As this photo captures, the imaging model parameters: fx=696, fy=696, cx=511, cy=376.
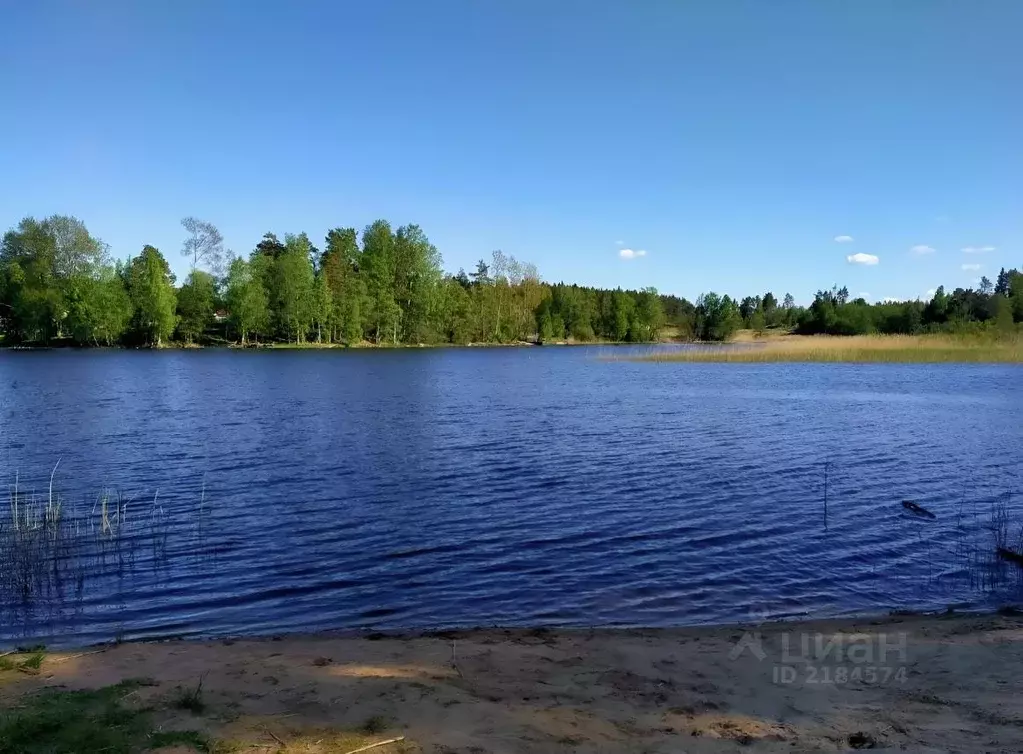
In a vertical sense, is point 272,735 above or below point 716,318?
below

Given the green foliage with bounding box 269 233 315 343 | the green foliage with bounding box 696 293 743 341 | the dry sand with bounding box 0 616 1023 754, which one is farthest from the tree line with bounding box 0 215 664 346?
the dry sand with bounding box 0 616 1023 754

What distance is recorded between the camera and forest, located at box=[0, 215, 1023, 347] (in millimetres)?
84500

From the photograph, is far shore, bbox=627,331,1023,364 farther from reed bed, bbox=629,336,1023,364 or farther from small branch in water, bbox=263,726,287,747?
small branch in water, bbox=263,726,287,747

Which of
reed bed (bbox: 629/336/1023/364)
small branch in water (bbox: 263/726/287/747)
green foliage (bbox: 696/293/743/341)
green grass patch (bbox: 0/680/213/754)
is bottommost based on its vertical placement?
small branch in water (bbox: 263/726/287/747)

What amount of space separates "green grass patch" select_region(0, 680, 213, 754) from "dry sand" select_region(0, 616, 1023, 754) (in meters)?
0.23

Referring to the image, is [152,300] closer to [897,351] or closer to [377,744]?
[897,351]

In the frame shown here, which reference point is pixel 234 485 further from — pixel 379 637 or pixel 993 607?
pixel 993 607

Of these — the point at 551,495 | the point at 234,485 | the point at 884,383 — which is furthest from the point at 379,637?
the point at 884,383

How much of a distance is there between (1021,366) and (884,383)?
1673 centimetres

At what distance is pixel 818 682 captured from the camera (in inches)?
249

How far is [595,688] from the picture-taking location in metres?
6.12

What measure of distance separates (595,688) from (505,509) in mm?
7934
